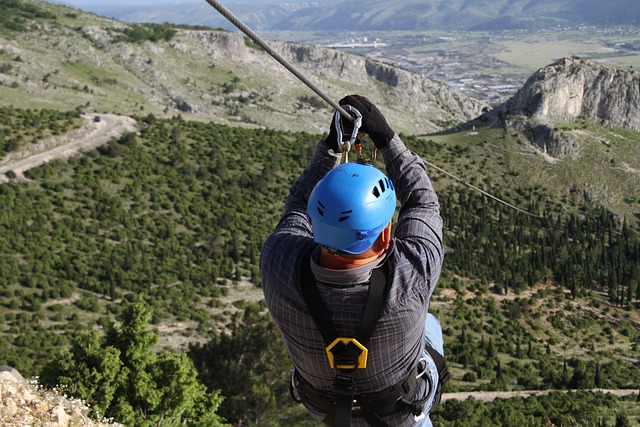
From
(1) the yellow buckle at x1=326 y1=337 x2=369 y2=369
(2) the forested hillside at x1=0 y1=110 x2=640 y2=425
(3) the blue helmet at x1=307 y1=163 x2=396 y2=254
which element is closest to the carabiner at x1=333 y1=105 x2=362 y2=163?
(3) the blue helmet at x1=307 y1=163 x2=396 y2=254

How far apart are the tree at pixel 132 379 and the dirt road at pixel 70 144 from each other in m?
37.3

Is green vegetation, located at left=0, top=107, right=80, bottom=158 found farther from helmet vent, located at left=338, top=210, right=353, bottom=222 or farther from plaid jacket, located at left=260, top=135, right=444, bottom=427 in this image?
helmet vent, located at left=338, top=210, right=353, bottom=222

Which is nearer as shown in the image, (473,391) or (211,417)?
(211,417)

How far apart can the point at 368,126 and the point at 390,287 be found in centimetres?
130

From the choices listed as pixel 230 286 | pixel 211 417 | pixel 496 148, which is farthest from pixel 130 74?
pixel 211 417

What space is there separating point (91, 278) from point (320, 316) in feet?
125

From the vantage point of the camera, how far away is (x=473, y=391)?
98.6ft

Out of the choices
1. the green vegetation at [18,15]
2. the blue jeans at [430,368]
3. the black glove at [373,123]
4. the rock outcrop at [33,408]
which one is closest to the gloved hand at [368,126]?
the black glove at [373,123]

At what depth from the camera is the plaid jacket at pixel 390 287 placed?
3.72m

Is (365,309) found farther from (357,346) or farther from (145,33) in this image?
(145,33)

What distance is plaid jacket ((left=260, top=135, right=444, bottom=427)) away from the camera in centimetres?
372

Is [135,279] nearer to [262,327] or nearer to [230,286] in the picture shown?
[230,286]

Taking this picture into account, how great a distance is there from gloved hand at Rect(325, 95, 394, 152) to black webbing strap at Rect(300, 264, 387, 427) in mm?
1117

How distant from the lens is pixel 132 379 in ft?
52.4
